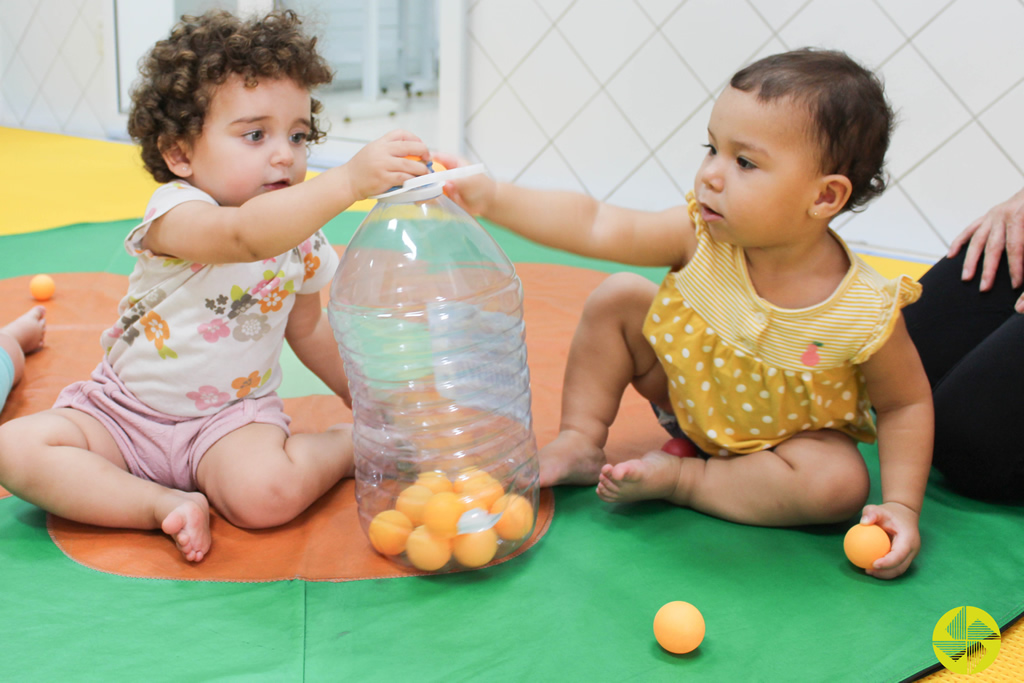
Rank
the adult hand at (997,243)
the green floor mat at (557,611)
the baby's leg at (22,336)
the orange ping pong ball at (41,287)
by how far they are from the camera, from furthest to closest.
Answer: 1. the orange ping pong ball at (41,287)
2. the baby's leg at (22,336)
3. the adult hand at (997,243)
4. the green floor mat at (557,611)

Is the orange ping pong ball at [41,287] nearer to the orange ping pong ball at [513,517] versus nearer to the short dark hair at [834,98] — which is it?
the orange ping pong ball at [513,517]

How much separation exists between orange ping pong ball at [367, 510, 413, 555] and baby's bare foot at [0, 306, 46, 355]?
27.5 inches

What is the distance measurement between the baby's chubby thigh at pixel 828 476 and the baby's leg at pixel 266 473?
49cm


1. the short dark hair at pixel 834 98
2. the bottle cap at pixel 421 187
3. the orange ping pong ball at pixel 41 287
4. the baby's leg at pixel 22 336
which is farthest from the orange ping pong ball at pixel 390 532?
the orange ping pong ball at pixel 41 287

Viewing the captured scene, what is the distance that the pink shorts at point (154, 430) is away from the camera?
3.15ft

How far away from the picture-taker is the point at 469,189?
862mm

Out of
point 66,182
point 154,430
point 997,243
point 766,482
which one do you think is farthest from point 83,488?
point 66,182

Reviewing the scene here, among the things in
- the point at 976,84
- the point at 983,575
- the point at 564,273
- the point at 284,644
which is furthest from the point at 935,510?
the point at 976,84

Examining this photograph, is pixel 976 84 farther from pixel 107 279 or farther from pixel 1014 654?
pixel 107 279

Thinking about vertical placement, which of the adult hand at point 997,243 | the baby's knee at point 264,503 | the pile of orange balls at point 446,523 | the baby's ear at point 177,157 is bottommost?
the baby's knee at point 264,503

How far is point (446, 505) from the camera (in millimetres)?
842

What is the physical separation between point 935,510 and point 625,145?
1526 millimetres

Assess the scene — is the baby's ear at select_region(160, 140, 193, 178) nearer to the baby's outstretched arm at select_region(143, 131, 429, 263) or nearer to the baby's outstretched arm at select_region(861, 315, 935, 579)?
the baby's outstretched arm at select_region(143, 131, 429, 263)

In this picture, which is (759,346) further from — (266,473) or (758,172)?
(266,473)
